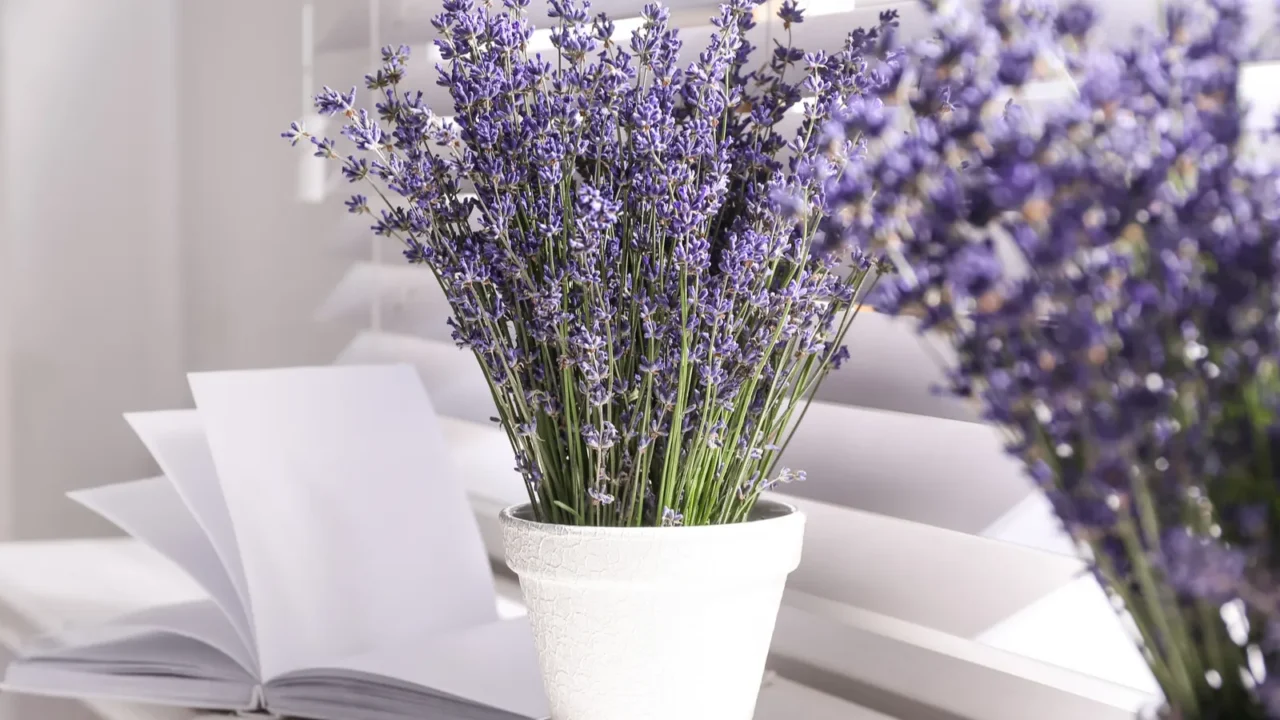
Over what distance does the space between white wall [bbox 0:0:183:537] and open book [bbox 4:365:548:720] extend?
688 millimetres

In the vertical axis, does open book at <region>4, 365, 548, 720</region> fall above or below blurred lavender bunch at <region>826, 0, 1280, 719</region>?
below

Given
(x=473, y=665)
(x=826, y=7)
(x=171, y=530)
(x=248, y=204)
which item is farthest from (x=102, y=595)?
(x=826, y=7)

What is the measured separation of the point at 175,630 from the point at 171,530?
78 mm

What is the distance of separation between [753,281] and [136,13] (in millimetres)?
1238

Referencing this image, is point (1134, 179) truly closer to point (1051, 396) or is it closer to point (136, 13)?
point (1051, 396)

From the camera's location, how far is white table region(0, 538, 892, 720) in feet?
2.46

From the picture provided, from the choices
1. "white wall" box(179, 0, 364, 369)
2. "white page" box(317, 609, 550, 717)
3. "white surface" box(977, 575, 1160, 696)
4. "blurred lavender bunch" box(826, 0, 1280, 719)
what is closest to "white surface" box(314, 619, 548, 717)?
"white page" box(317, 609, 550, 717)

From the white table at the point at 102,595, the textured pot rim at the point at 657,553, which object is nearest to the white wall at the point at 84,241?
the white table at the point at 102,595

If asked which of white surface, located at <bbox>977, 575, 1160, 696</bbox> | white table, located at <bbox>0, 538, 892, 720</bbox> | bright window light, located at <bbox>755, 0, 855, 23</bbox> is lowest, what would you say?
white table, located at <bbox>0, 538, 892, 720</bbox>

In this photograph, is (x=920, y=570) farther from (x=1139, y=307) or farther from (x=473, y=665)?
(x=1139, y=307)

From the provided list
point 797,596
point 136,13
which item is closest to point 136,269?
point 136,13

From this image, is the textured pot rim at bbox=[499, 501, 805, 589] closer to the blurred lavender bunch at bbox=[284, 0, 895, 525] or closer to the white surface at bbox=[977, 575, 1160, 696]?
the blurred lavender bunch at bbox=[284, 0, 895, 525]

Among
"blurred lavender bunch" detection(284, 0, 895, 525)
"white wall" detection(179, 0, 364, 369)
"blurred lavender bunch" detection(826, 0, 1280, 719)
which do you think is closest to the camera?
"blurred lavender bunch" detection(826, 0, 1280, 719)

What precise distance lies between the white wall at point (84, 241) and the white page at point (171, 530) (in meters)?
0.68
